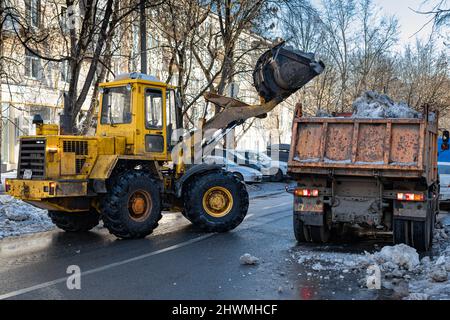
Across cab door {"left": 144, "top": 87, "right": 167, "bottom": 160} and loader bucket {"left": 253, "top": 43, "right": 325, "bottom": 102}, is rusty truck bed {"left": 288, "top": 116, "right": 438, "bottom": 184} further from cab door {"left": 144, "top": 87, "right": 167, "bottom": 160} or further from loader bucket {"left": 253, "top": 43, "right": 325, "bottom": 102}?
cab door {"left": 144, "top": 87, "right": 167, "bottom": 160}

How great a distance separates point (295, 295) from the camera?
6602mm

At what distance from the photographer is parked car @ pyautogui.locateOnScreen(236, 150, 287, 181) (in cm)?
2869

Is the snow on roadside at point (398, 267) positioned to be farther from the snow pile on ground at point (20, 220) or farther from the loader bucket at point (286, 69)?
the snow pile on ground at point (20, 220)

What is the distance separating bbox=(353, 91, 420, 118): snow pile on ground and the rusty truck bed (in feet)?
1.58

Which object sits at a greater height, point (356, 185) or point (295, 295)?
point (356, 185)

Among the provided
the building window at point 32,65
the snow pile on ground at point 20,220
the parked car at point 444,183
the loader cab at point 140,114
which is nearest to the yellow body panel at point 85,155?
the loader cab at point 140,114

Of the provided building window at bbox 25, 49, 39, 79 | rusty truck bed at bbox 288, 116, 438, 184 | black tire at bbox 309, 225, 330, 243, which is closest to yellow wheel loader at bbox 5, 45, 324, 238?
black tire at bbox 309, 225, 330, 243

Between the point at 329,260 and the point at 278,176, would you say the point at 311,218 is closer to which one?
the point at 329,260

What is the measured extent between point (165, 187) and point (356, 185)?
13.7 feet

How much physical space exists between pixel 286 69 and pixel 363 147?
2.91 m

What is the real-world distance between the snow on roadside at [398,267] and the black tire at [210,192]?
2421 mm

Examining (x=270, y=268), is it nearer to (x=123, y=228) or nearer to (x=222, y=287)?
(x=222, y=287)

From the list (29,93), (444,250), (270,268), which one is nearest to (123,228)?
(270,268)
